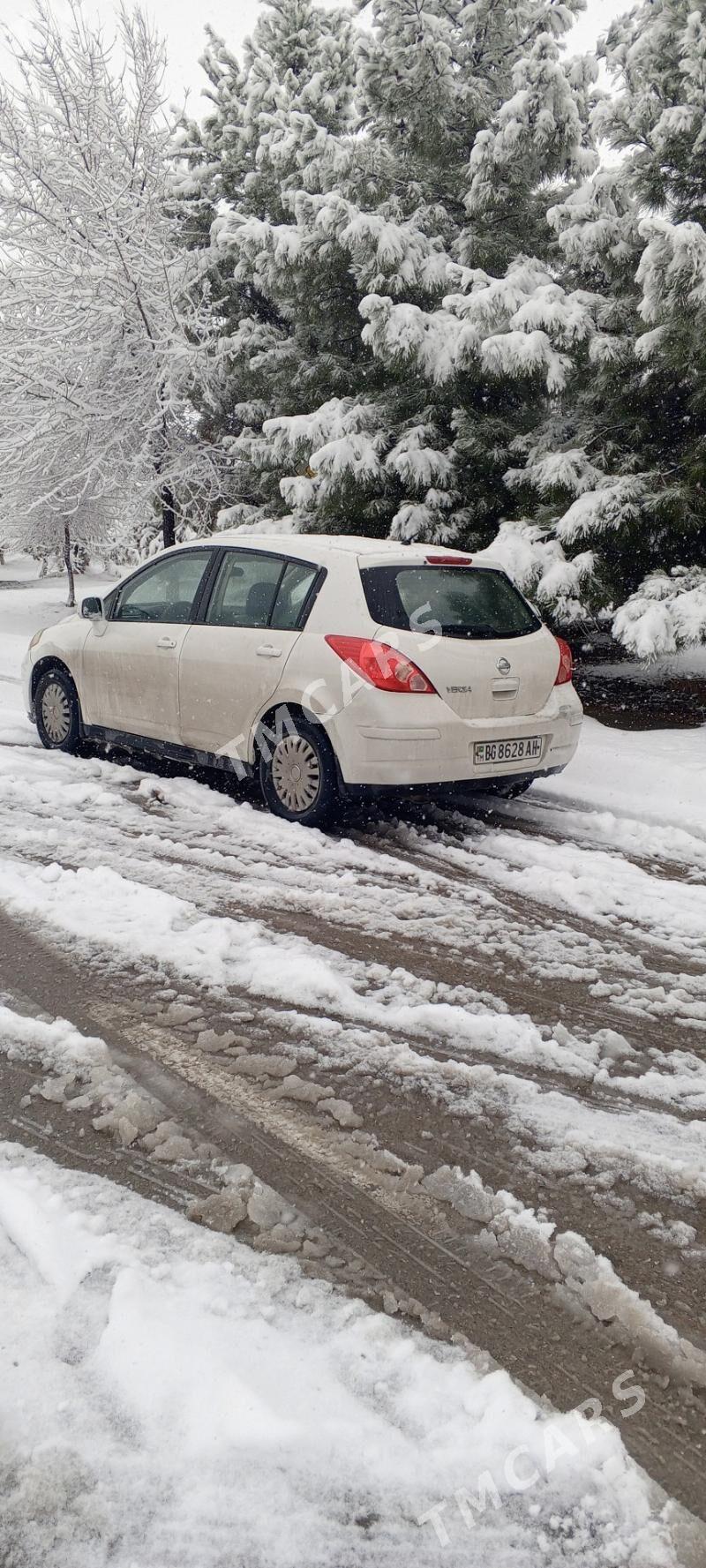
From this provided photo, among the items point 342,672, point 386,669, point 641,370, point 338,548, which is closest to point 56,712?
point 338,548

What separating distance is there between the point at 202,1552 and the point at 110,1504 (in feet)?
0.60

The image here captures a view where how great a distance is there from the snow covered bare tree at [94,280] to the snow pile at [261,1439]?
14.3m

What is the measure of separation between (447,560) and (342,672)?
1.01 metres

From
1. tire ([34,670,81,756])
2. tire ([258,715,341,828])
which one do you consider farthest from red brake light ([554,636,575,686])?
tire ([34,670,81,756])

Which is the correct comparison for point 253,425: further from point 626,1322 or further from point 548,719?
point 626,1322

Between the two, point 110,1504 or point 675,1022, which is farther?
point 675,1022

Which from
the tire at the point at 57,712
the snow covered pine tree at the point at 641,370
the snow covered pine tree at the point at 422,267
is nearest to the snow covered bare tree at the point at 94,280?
the snow covered pine tree at the point at 422,267

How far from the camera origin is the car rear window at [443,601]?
5.67 m

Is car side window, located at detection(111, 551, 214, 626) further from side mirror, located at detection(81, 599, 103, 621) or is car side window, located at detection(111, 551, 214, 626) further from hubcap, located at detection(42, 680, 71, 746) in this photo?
hubcap, located at detection(42, 680, 71, 746)

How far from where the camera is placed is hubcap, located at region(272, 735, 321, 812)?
230 inches

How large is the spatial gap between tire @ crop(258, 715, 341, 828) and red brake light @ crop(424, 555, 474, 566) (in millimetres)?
1171

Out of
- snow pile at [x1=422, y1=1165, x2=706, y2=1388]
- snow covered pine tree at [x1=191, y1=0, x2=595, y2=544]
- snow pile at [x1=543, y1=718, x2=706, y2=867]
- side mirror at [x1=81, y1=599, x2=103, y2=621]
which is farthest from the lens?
snow covered pine tree at [x1=191, y1=0, x2=595, y2=544]

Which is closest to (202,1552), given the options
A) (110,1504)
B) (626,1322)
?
(110,1504)

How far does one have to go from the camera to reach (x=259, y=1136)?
2.87 m
